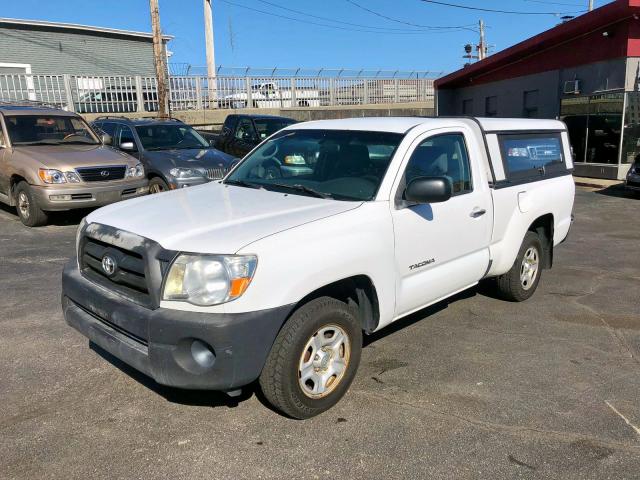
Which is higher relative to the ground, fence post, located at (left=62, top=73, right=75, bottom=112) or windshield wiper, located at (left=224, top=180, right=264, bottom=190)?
fence post, located at (left=62, top=73, right=75, bottom=112)

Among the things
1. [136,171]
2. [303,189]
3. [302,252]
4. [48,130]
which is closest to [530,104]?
[136,171]

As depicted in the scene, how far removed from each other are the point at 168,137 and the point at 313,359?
27.7 ft

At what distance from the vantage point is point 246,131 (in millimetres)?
12914

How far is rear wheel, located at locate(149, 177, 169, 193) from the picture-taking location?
963 cm

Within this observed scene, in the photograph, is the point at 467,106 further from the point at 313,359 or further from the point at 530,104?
the point at 313,359

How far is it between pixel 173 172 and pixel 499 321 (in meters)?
6.38

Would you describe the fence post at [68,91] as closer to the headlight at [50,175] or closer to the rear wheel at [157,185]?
the rear wheel at [157,185]

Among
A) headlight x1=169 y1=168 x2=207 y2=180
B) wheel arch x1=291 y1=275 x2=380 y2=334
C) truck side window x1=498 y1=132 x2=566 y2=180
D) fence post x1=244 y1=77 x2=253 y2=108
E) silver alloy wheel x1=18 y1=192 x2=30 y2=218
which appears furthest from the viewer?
fence post x1=244 y1=77 x2=253 y2=108

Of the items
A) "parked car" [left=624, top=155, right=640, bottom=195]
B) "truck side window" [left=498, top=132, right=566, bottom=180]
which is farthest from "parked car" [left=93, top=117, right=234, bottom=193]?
"parked car" [left=624, top=155, right=640, bottom=195]

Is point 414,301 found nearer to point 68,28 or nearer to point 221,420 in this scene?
point 221,420

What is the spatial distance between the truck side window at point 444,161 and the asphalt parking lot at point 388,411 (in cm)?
131

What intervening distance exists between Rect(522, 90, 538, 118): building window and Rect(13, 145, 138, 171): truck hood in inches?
535

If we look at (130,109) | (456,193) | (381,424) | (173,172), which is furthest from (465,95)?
(381,424)

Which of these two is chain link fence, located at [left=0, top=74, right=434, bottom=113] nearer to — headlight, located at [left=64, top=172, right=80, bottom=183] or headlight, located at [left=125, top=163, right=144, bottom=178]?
headlight, located at [left=125, top=163, right=144, bottom=178]
